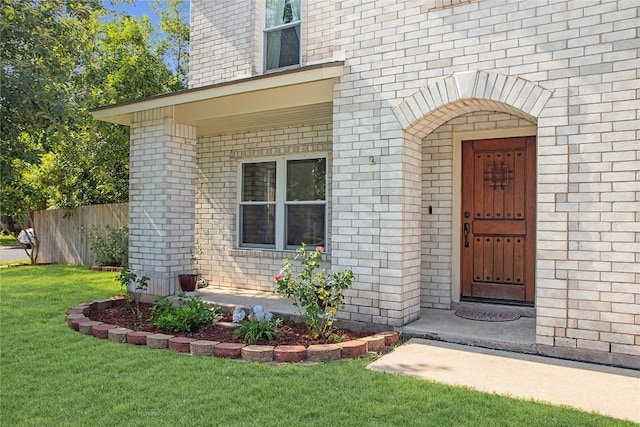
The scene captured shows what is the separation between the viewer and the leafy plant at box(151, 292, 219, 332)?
5.50 m

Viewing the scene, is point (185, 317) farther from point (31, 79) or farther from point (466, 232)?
point (466, 232)

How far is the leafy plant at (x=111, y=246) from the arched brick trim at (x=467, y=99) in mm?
9023

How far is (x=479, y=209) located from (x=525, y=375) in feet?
9.19

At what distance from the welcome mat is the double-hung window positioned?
2567mm

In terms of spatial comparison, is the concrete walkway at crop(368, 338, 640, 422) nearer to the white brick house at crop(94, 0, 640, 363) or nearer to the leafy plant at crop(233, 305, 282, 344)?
the white brick house at crop(94, 0, 640, 363)

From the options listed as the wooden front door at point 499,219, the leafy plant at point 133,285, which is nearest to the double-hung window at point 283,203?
the leafy plant at point 133,285

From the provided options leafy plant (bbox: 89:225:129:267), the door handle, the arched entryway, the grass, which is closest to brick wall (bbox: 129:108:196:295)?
the grass

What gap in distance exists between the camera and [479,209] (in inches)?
255

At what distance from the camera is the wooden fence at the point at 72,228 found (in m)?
12.8

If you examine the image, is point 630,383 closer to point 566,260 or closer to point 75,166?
point 566,260

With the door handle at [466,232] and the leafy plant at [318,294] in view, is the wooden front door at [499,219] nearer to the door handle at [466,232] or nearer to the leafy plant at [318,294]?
the door handle at [466,232]

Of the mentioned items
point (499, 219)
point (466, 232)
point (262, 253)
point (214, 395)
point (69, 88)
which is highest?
point (69, 88)

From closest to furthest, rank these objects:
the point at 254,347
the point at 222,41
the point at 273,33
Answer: the point at 254,347 < the point at 273,33 < the point at 222,41

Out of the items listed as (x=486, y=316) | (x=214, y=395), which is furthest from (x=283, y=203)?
(x=214, y=395)
